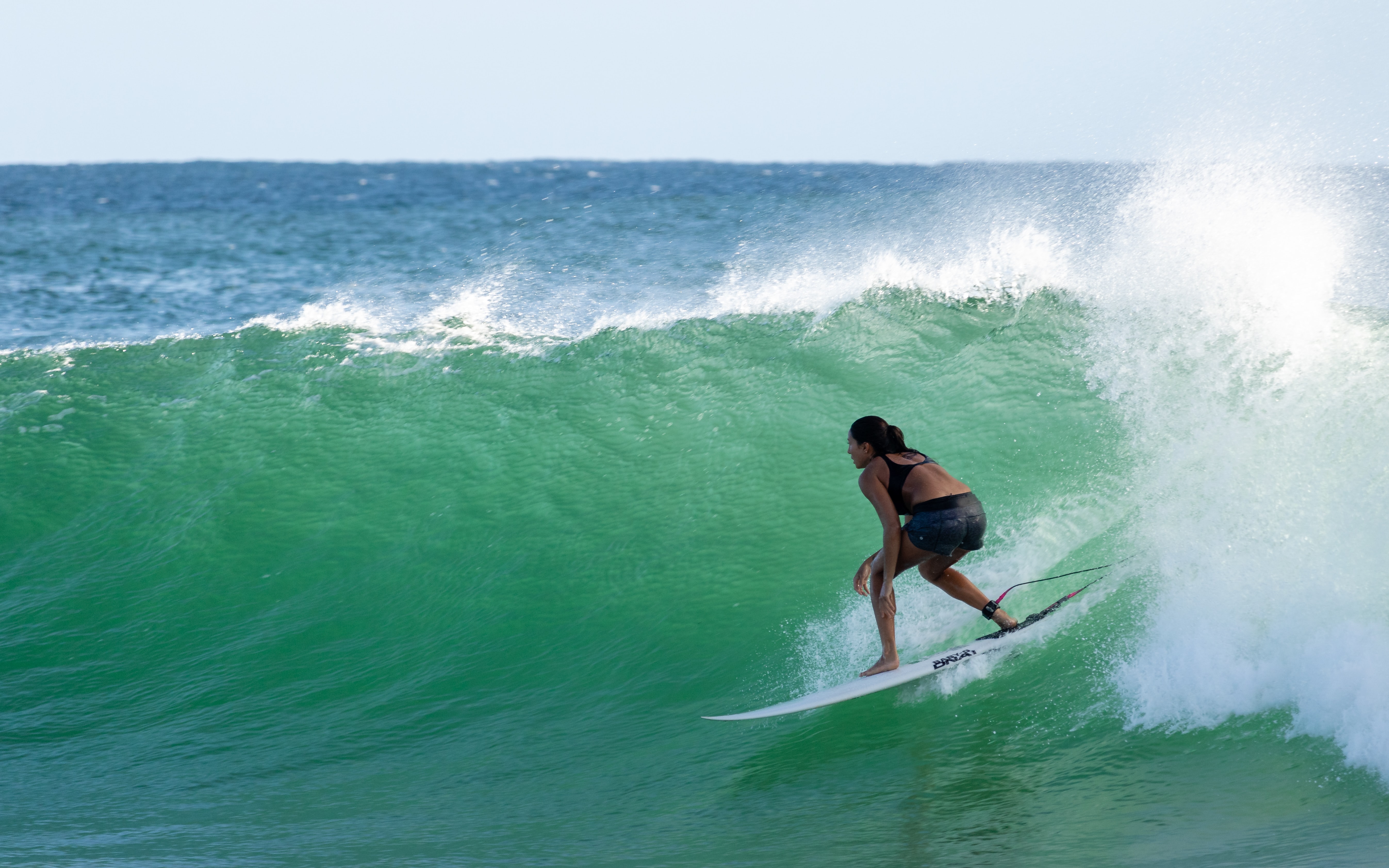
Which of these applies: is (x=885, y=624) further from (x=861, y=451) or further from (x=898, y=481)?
(x=861, y=451)

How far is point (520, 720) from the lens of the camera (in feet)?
16.4

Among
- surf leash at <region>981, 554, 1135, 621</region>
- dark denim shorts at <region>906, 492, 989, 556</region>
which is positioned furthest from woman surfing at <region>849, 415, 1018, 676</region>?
surf leash at <region>981, 554, 1135, 621</region>

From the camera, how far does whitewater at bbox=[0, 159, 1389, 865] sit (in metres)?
3.98

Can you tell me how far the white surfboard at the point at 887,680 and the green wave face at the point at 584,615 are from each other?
163 millimetres

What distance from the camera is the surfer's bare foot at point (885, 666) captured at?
4340mm

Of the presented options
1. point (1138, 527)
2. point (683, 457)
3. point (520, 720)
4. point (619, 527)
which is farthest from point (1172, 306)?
point (520, 720)

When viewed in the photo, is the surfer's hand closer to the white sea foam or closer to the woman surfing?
the woman surfing

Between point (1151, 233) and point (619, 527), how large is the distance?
169 inches

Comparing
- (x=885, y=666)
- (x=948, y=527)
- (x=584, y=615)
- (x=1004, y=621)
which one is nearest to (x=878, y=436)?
(x=948, y=527)

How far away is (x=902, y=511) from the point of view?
14.0ft

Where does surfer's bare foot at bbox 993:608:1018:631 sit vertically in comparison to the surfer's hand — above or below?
below

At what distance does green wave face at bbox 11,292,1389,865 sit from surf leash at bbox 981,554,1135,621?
0.07 meters

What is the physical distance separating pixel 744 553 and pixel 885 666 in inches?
73.2

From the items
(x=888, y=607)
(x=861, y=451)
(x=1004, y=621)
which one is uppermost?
(x=861, y=451)
